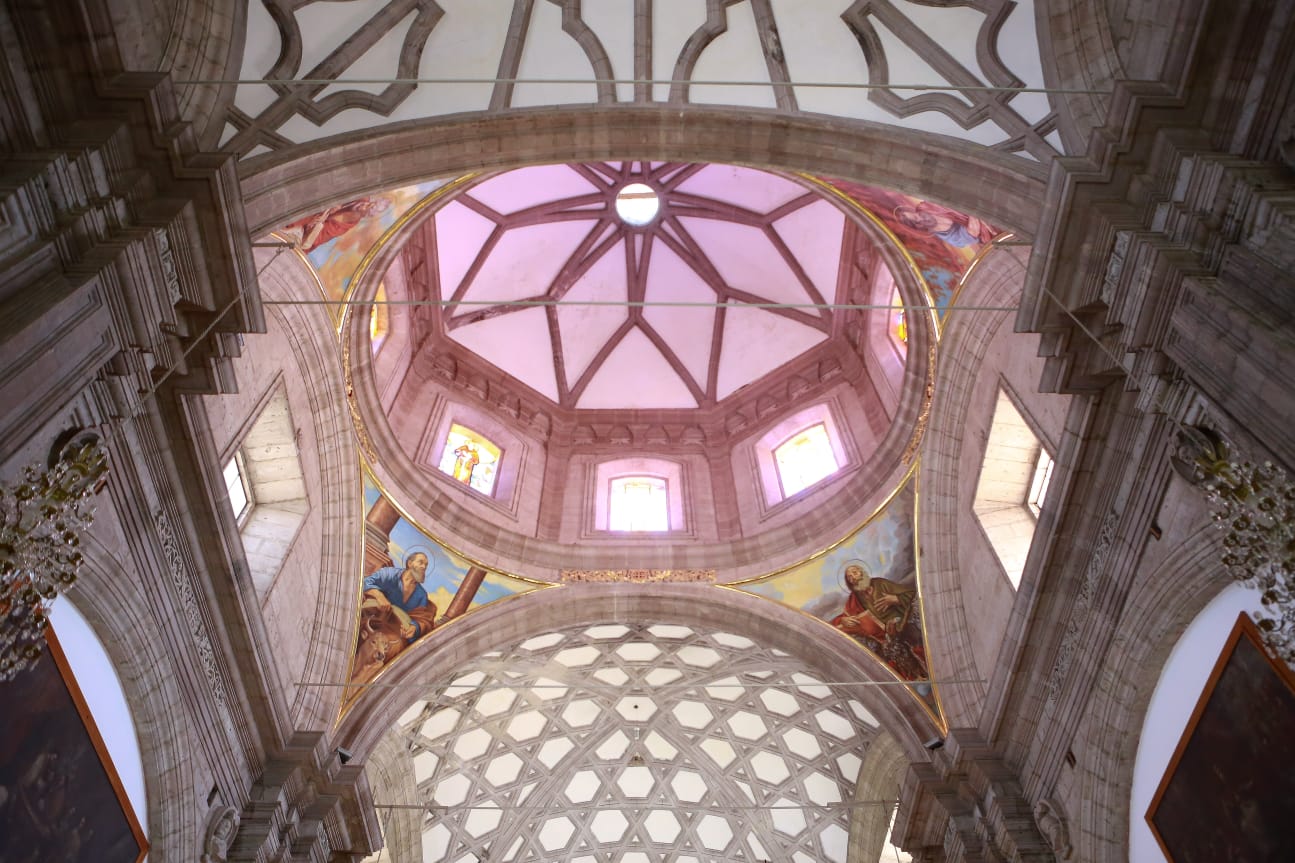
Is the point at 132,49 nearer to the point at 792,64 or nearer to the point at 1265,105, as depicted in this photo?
the point at 792,64

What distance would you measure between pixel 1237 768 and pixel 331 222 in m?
11.0

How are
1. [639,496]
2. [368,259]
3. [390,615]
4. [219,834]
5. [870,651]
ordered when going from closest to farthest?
[219,834] < [368,259] < [390,615] < [870,651] < [639,496]

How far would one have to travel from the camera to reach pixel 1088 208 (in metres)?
8.05

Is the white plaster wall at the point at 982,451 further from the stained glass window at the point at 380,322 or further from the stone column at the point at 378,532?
the stained glass window at the point at 380,322

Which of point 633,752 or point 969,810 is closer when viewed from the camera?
point 969,810

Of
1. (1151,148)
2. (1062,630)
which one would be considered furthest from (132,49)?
(1062,630)

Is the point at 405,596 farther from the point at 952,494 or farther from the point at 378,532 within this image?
the point at 952,494

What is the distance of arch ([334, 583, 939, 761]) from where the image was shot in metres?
13.8

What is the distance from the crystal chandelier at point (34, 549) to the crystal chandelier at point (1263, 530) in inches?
274

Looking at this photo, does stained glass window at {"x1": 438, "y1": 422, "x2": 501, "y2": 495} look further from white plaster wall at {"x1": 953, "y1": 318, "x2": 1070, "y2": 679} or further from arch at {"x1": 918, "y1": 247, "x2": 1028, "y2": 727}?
white plaster wall at {"x1": 953, "y1": 318, "x2": 1070, "y2": 679}

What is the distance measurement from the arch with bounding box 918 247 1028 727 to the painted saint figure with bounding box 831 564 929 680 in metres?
0.33

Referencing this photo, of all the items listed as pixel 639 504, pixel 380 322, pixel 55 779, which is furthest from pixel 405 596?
pixel 55 779

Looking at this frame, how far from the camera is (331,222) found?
12859 millimetres

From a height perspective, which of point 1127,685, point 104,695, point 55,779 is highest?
point 1127,685
